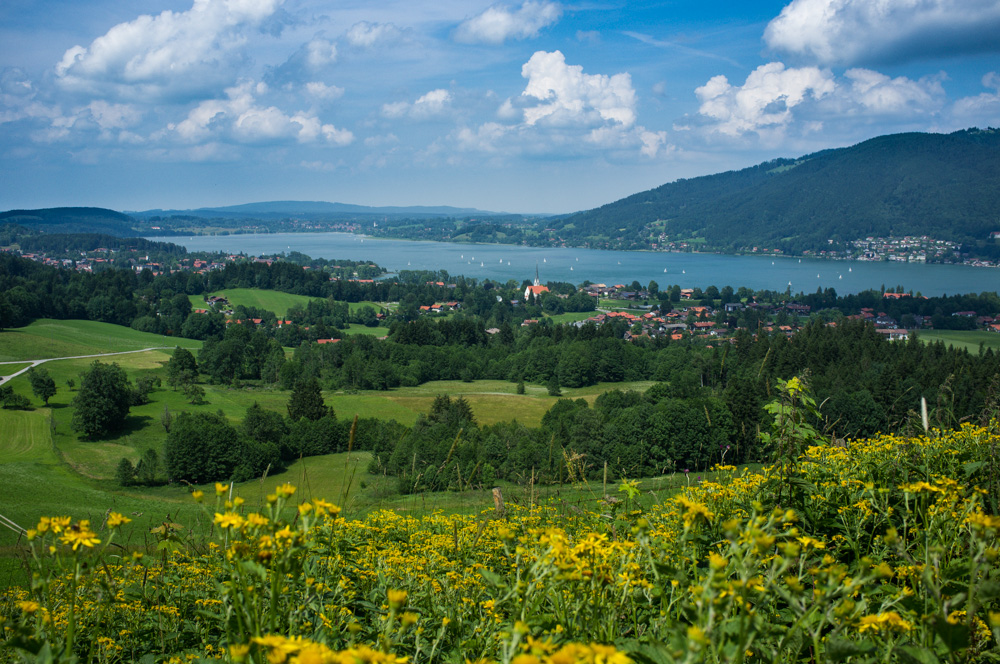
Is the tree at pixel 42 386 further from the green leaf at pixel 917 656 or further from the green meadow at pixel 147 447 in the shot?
the green leaf at pixel 917 656

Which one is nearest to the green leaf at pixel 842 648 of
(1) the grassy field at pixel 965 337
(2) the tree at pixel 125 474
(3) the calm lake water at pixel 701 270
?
(2) the tree at pixel 125 474

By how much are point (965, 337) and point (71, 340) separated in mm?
90022

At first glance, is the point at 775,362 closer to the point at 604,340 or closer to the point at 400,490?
the point at 604,340

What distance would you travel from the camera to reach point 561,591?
86.7 inches

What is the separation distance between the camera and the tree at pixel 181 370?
41.3 meters

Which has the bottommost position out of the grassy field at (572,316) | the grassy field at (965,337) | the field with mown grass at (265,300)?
the grassy field at (965,337)

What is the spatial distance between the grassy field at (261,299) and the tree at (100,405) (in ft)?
163

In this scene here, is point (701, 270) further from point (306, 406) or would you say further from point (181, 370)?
point (306, 406)

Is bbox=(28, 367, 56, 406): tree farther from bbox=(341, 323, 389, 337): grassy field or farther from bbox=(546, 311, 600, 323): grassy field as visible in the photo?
bbox=(546, 311, 600, 323): grassy field

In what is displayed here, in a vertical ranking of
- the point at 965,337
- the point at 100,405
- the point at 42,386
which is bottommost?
the point at 965,337

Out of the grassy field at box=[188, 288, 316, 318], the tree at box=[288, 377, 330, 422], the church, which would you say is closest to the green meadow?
the tree at box=[288, 377, 330, 422]

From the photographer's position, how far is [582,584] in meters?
1.96

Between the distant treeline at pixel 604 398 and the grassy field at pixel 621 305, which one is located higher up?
the grassy field at pixel 621 305

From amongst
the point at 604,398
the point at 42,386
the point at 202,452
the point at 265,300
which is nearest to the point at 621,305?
the point at 265,300
